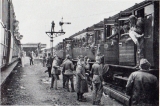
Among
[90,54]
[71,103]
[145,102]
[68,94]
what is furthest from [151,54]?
[90,54]

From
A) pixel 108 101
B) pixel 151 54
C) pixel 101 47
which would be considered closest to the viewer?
pixel 151 54

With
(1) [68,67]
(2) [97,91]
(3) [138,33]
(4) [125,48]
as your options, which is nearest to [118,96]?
(2) [97,91]

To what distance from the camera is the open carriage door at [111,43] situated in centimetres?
810

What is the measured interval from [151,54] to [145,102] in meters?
1.97

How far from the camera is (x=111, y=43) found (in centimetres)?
837

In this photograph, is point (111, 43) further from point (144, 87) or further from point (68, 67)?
point (144, 87)

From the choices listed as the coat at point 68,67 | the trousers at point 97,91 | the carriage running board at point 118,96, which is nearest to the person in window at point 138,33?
the carriage running board at point 118,96

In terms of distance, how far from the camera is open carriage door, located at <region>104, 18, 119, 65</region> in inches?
319

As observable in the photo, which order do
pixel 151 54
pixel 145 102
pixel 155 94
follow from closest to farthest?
pixel 145 102 < pixel 155 94 < pixel 151 54

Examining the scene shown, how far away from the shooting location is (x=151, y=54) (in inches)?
224

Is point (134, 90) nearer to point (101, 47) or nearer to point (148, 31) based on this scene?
point (148, 31)

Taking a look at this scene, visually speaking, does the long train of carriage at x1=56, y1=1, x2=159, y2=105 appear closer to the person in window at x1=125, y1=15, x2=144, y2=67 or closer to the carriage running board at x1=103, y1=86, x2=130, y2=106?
the carriage running board at x1=103, y1=86, x2=130, y2=106

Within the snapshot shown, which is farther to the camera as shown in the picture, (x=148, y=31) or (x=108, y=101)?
(x=108, y=101)

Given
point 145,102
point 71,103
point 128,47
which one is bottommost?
point 71,103
